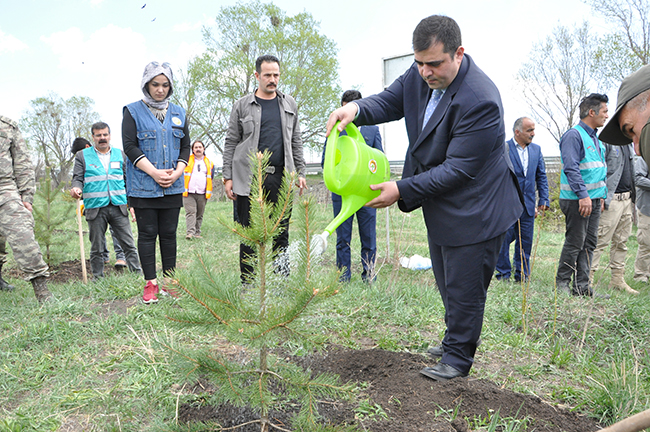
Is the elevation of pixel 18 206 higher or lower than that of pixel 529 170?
lower

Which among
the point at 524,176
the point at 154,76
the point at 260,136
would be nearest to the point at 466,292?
the point at 260,136

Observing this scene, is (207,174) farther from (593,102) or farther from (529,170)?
(593,102)

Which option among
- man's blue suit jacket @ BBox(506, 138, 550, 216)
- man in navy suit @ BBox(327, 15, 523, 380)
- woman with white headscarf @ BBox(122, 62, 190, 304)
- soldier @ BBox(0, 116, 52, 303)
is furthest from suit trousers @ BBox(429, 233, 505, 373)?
soldier @ BBox(0, 116, 52, 303)

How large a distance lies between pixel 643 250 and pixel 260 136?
5384mm

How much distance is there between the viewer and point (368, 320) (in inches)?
129

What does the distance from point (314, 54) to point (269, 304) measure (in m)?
26.9

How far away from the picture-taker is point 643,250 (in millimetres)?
5719

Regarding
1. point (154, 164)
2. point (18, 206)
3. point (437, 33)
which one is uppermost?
point (437, 33)

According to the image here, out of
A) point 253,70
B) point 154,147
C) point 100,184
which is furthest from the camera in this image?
point 253,70

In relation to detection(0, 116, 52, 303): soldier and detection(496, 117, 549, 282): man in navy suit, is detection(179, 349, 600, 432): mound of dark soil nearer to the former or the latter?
detection(0, 116, 52, 303): soldier

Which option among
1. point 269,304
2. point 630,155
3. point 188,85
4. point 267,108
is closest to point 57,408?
point 269,304

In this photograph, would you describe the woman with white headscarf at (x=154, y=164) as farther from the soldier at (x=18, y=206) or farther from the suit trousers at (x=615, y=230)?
the suit trousers at (x=615, y=230)

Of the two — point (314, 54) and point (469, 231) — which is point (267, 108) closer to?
point (469, 231)

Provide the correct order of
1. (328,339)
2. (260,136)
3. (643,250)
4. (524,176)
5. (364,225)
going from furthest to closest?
1. (643,250)
2. (524,176)
3. (364,225)
4. (260,136)
5. (328,339)
